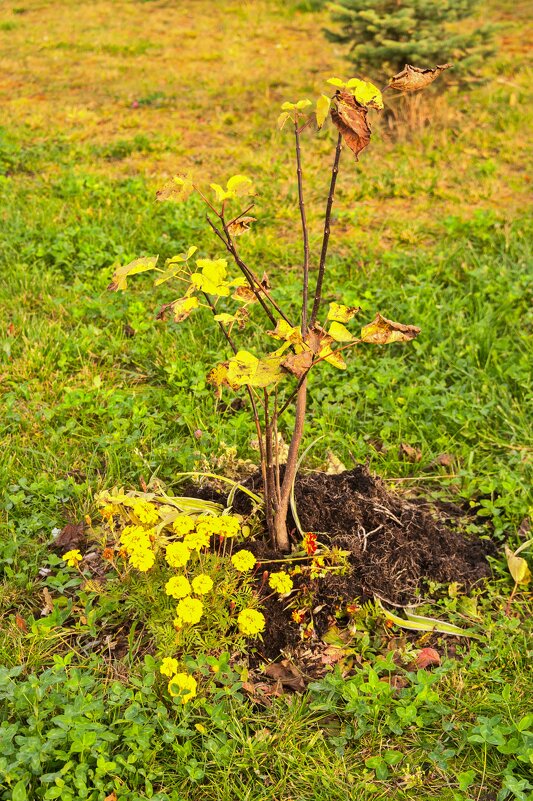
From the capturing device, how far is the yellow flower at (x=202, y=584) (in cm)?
232

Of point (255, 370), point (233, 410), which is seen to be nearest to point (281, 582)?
point (255, 370)

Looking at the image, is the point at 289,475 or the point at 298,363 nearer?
the point at 298,363

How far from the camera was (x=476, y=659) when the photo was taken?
8.25 feet

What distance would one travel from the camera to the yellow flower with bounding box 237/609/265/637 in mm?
2322

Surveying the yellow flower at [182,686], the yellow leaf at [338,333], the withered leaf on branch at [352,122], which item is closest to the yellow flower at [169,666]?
the yellow flower at [182,686]

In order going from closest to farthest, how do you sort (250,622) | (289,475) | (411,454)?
(250,622) → (289,475) → (411,454)

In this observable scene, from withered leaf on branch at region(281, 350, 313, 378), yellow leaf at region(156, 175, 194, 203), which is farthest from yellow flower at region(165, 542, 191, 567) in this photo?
yellow leaf at region(156, 175, 194, 203)

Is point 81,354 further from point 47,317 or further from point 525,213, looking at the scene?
point 525,213

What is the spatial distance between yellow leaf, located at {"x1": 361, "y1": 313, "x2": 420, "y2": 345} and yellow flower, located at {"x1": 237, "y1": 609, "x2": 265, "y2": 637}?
0.88m

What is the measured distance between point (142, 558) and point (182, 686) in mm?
384

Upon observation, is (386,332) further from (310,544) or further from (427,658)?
(427,658)

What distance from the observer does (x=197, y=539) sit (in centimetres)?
242

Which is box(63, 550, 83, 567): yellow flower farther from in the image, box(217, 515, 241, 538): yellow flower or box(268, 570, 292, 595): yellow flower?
box(268, 570, 292, 595): yellow flower

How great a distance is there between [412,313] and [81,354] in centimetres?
171
